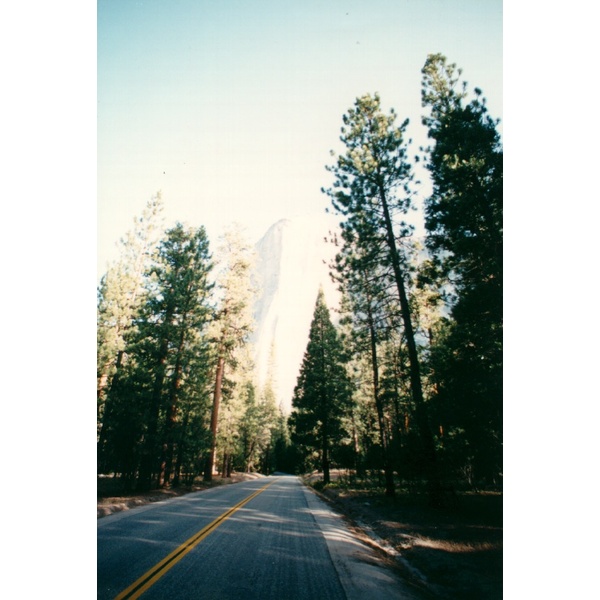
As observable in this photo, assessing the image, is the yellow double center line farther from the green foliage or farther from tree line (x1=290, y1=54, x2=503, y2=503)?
the green foliage

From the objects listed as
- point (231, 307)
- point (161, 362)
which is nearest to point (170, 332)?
point (161, 362)

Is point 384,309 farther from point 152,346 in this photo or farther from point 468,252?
point 152,346

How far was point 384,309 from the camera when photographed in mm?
17406

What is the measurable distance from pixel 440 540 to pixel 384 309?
453 inches

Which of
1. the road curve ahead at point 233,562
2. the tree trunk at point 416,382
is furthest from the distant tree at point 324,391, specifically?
the road curve ahead at point 233,562

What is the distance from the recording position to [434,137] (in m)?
13.3

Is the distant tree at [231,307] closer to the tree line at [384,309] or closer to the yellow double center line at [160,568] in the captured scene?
the tree line at [384,309]

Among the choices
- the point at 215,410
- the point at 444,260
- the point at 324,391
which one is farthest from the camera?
the point at 324,391

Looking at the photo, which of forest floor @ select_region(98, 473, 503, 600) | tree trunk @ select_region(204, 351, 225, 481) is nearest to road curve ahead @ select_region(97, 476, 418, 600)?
forest floor @ select_region(98, 473, 503, 600)

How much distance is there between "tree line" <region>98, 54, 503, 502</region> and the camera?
1088 cm
